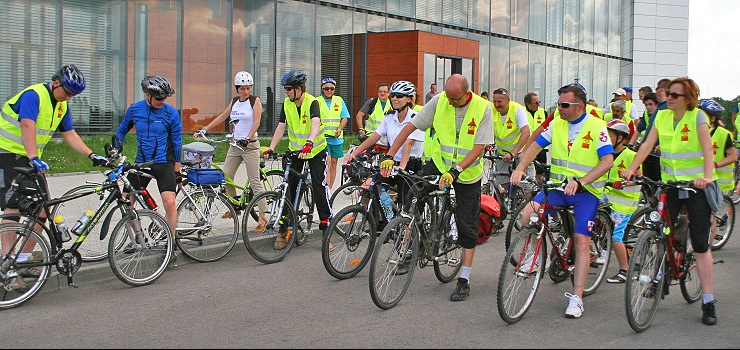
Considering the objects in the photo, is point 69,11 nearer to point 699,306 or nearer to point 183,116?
point 183,116

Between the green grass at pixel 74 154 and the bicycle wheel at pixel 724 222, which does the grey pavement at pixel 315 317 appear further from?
the green grass at pixel 74 154

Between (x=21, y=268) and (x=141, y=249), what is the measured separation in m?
1.16

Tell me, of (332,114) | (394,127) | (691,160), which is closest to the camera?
(691,160)

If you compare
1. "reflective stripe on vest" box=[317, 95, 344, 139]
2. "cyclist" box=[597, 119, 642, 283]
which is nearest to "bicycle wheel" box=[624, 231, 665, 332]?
"cyclist" box=[597, 119, 642, 283]

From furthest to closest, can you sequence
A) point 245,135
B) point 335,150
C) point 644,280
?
point 335,150
point 245,135
point 644,280

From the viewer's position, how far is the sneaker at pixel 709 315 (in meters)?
5.98

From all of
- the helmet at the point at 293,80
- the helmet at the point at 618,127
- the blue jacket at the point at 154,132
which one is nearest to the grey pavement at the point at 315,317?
the blue jacket at the point at 154,132

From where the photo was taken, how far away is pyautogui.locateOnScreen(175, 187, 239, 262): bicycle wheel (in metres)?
8.09

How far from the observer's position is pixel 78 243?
6684mm

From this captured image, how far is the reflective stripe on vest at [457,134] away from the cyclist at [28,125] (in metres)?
3.20

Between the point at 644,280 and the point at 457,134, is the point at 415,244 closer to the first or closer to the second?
the point at 457,134

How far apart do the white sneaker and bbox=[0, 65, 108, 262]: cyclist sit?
14.6 feet

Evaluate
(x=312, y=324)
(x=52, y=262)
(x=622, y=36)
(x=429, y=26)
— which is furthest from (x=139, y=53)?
(x=622, y=36)

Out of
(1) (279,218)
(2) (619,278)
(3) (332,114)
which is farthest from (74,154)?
(2) (619,278)
